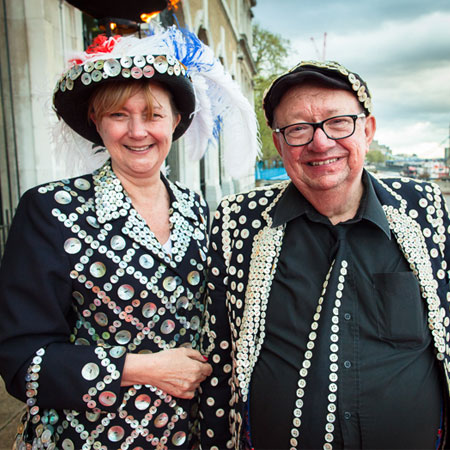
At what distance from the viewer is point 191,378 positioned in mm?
1561

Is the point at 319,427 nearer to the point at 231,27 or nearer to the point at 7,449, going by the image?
the point at 7,449

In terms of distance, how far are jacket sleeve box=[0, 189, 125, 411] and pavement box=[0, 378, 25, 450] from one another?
149cm

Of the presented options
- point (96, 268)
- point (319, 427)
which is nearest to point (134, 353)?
point (96, 268)

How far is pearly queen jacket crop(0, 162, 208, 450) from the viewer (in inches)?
54.9

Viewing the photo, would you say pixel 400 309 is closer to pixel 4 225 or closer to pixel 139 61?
pixel 139 61

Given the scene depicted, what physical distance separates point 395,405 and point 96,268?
3.68ft

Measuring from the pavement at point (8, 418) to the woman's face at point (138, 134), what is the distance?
1983mm

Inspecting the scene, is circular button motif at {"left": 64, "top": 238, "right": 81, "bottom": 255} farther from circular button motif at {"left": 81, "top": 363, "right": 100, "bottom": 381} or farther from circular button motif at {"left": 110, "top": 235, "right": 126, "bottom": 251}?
circular button motif at {"left": 81, "top": 363, "right": 100, "bottom": 381}

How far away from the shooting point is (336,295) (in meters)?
1.37

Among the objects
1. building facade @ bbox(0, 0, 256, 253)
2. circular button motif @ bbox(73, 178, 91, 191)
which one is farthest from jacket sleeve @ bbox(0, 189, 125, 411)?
building facade @ bbox(0, 0, 256, 253)

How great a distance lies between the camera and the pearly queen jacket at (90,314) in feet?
4.58

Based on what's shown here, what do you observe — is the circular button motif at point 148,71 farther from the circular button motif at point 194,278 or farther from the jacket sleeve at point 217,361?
the circular button motif at point 194,278

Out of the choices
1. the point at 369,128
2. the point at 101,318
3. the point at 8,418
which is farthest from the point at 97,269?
the point at 8,418

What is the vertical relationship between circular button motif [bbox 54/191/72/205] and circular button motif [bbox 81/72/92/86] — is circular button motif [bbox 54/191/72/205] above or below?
below
